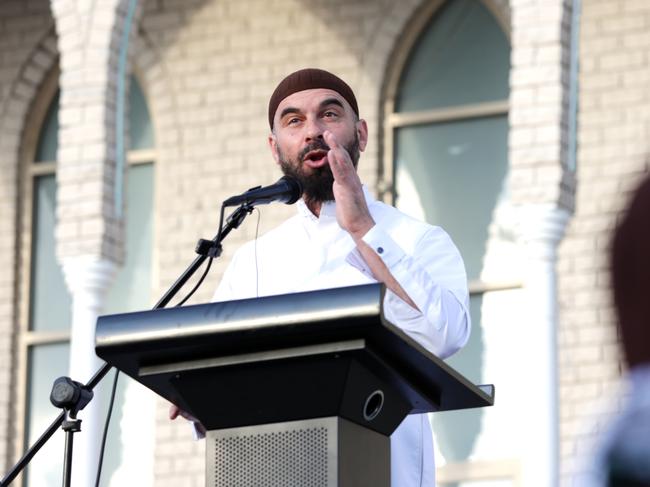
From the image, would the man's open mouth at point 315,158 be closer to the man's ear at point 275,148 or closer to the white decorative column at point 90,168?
the man's ear at point 275,148

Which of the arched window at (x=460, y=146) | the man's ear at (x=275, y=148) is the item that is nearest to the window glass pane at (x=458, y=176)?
the arched window at (x=460, y=146)

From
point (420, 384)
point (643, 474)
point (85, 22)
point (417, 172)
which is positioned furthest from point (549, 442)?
point (643, 474)

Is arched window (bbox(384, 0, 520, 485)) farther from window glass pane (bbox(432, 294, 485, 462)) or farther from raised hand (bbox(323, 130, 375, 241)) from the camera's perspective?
raised hand (bbox(323, 130, 375, 241))

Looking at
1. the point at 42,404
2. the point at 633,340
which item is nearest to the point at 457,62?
the point at 42,404

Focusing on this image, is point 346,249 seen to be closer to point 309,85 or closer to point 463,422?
point 309,85

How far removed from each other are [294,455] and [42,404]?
901 centimetres

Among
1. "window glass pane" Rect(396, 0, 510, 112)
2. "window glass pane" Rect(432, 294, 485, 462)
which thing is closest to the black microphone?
"window glass pane" Rect(432, 294, 485, 462)

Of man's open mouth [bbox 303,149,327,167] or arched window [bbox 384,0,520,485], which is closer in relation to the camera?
man's open mouth [bbox 303,149,327,167]

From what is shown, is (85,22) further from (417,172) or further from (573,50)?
(573,50)

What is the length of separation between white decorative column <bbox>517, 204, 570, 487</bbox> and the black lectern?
5.30m

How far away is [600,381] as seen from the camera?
32.0 feet

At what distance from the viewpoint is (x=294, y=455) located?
2.97 m

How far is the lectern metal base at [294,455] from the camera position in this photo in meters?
2.94

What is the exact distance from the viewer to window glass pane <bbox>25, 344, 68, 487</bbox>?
11.6 meters
